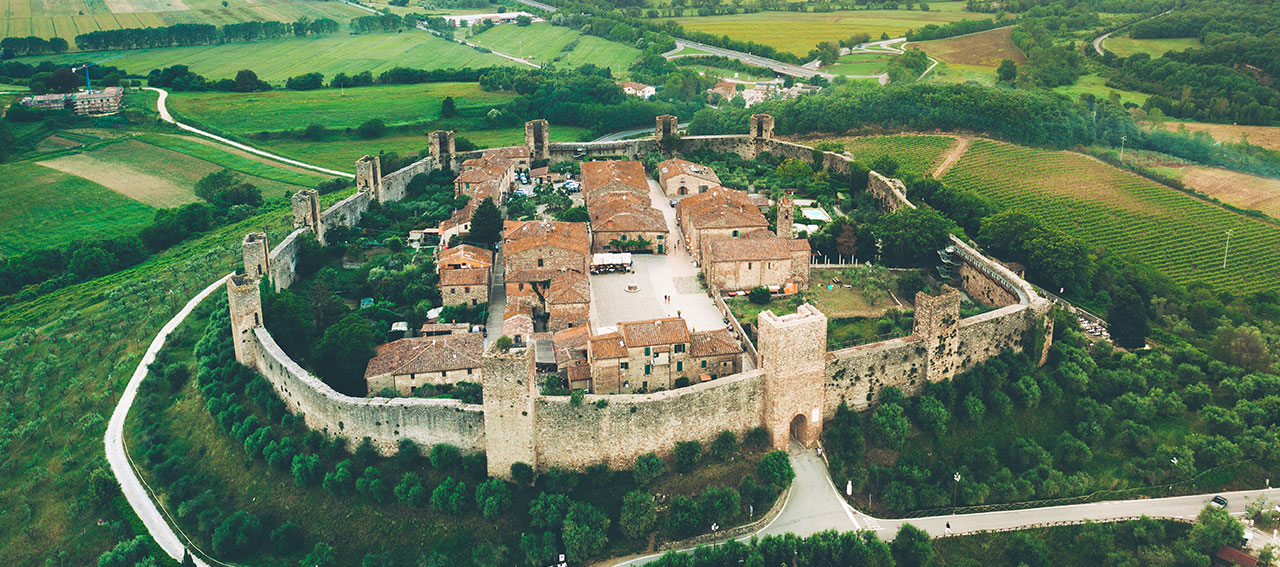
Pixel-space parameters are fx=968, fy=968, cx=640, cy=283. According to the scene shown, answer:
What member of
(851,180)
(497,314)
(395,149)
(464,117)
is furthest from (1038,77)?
(497,314)

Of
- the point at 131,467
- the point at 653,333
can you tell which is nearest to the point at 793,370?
the point at 653,333

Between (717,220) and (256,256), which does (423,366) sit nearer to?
(256,256)

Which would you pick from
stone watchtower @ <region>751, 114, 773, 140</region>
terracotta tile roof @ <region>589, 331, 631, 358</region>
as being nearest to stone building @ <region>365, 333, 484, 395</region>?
terracotta tile roof @ <region>589, 331, 631, 358</region>

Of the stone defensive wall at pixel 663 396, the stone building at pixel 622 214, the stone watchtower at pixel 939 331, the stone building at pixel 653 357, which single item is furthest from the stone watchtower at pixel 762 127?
the stone building at pixel 653 357

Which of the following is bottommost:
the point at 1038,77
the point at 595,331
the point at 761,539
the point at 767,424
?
the point at 761,539

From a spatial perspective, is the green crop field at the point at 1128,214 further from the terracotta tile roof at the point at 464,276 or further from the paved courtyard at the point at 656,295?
the terracotta tile roof at the point at 464,276

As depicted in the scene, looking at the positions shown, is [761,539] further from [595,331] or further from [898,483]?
[595,331]

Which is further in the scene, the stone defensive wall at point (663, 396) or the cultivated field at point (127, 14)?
the cultivated field at point (127, 14)
